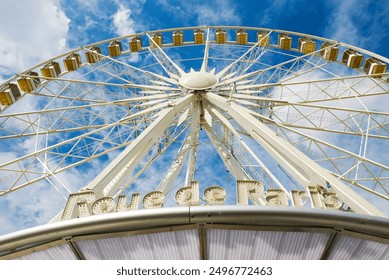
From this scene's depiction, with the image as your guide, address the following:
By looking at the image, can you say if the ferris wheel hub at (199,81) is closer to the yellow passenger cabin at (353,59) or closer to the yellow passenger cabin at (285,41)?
the yellow passenger cabin at (353,59)

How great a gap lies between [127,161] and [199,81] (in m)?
6.63

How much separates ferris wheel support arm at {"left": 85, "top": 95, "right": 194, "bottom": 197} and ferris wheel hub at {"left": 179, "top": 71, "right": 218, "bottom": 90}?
1761 mm

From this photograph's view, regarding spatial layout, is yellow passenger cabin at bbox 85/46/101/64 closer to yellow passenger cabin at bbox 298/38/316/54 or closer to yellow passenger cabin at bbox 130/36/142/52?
yellow passenger cabin at bbox 130/36/142/52

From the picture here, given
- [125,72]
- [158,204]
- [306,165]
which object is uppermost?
[125,72]

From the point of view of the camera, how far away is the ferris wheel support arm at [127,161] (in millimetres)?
8064

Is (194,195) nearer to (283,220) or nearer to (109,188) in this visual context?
(283,220)

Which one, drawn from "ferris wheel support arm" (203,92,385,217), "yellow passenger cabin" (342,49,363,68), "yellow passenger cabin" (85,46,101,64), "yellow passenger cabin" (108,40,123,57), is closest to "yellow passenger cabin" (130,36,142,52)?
"yellow passenger cabin" (108,40,123,57)

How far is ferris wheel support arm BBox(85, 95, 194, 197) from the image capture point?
317 inches

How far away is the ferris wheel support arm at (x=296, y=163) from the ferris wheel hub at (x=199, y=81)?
5.98ft

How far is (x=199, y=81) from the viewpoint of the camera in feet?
47.7

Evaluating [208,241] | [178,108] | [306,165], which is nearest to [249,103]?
[178,108]

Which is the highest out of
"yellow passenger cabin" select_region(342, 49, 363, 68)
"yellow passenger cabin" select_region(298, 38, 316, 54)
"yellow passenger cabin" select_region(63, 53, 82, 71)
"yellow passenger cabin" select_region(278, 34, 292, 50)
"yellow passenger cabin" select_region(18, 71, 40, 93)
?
"yellow passenger cabin" select_region(278, 34, 292, 50)

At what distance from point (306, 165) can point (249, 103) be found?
5384 millimetres

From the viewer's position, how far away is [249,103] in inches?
531
